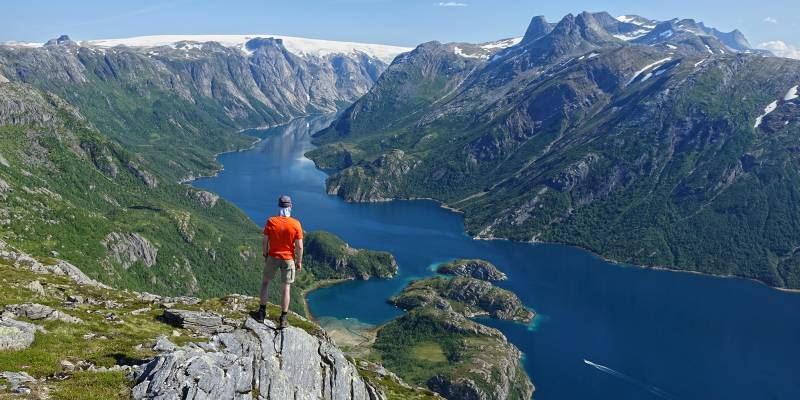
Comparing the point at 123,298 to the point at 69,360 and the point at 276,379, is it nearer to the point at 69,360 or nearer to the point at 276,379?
the point at 69,360

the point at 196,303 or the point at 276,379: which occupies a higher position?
the point at 196,303

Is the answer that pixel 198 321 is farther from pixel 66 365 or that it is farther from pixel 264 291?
pixel 264 291

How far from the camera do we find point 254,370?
41.3 metres

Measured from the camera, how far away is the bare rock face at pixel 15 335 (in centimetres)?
4316

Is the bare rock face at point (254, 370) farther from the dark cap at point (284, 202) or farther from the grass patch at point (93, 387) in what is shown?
A: the dark cap at point (284, 202)

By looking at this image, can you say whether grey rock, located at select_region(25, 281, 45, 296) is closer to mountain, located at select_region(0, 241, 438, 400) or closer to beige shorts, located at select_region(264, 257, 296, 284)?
mountain, located at select_region(0, 241, 438, 400)

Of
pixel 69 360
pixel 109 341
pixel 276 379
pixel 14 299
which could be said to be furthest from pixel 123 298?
pixel 276 379

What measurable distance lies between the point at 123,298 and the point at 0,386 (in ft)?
170

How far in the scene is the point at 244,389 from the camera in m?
39.3

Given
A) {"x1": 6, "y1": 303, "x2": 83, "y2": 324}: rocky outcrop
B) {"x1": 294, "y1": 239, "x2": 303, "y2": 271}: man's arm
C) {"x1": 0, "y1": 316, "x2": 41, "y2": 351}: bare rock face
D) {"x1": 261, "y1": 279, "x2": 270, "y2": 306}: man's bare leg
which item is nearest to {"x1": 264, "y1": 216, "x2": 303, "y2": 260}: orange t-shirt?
{"x1": 294, "y1": 239, "x2": 303, "y2": 271}: man's arm

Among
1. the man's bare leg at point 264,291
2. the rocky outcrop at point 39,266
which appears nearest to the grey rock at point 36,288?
the rocky outcrop at point 39,266

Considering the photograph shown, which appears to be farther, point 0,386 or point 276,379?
point 276,379

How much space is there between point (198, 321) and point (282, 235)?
29.9 m

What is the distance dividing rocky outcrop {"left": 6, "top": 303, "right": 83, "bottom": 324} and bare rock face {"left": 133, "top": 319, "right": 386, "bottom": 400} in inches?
856
